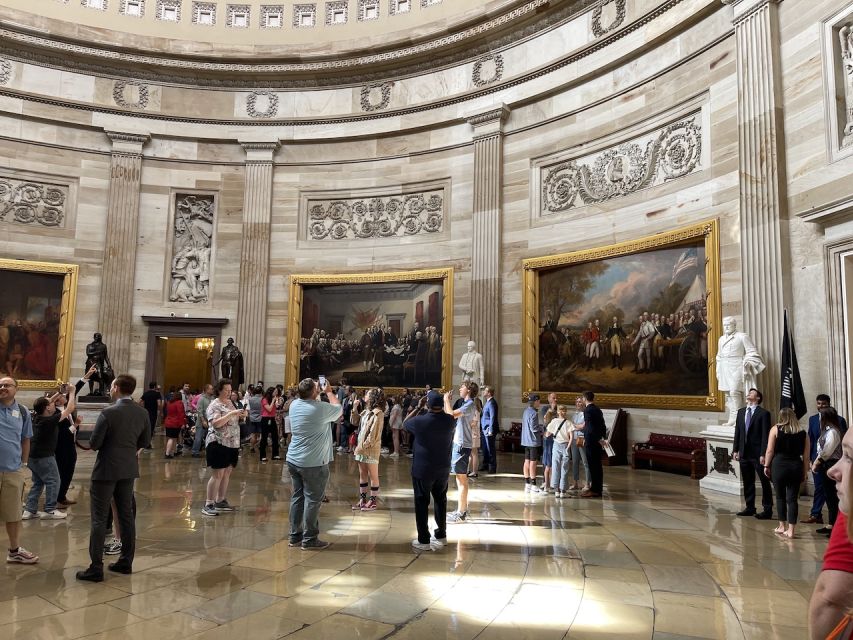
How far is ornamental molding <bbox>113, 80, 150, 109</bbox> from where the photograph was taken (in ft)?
67.7

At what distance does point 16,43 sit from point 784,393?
23130mm

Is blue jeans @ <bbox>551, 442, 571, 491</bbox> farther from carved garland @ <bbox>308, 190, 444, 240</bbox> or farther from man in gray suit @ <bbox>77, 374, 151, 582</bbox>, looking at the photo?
carved garland @ <bbox>308, 190, 444, 240</bbox>

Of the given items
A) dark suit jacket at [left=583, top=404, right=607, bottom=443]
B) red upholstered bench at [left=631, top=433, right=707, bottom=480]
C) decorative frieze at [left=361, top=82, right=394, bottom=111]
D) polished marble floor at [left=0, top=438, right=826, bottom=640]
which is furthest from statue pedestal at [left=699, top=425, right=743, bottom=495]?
decorative frieze at [left=361, top=82, right=394, bottom=111]

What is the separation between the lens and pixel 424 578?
5.38 metres

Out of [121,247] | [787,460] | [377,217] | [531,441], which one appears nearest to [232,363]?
[121,247]

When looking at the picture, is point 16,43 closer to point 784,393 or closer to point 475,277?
point 475,277

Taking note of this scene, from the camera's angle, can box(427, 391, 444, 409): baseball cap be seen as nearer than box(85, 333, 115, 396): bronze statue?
Yes

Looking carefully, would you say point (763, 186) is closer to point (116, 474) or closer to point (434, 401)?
point (434, 401)

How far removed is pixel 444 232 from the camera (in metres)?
19.1

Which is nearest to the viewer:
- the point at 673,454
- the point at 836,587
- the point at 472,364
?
the point at 836,587

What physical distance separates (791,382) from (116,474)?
9.79 meters

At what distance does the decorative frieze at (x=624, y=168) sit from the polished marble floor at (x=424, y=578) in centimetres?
830

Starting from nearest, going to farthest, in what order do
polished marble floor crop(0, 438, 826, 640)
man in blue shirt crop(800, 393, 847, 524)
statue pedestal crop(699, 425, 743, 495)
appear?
polished marble floor crop(0, 438, 826, 640), man in blue shirt crop(800, 393, 847, 524), statue pedestal crop(699, 425, 743, 495)

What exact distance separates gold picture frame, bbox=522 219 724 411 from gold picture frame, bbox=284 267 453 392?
2.45 meters
